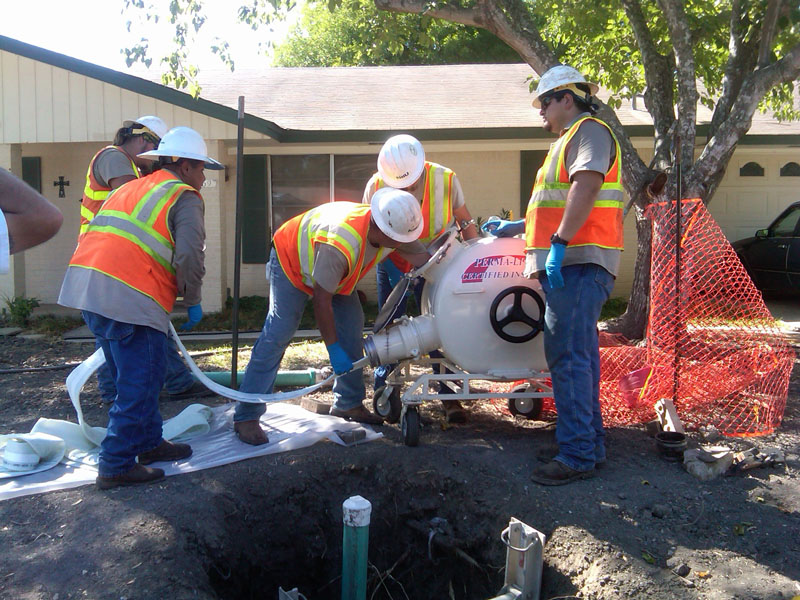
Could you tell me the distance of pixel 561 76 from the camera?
3969 millimetres

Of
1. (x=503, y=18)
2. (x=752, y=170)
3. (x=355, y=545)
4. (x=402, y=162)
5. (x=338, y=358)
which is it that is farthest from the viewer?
(x=752, y=170)

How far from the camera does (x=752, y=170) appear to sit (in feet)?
39.7

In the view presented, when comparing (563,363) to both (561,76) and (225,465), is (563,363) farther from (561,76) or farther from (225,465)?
(225,465)

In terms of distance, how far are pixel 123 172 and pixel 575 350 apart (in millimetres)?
3235

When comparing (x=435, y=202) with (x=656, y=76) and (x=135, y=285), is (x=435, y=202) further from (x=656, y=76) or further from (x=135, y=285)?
(x=656, y=76)

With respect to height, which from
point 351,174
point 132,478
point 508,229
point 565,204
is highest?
point 351,174

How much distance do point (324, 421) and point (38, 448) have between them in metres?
1.68

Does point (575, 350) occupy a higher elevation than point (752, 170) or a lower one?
lower

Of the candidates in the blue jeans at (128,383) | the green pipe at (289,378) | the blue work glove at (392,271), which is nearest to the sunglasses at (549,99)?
the blue work glove at (392,271)

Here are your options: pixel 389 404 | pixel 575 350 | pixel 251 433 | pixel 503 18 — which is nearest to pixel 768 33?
pixel 503 18

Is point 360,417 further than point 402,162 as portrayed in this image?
Yes

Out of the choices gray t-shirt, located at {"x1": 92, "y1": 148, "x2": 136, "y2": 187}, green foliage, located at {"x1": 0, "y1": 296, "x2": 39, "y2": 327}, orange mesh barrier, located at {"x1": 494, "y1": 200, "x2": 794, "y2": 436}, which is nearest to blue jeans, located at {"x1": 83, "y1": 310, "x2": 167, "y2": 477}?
gray t-shirt, located at {"x1": 92, "y1": 148, "x2": 136, "y2": 187}

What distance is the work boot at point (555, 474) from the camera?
155 inches

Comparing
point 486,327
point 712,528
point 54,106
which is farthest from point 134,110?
point 712,528
